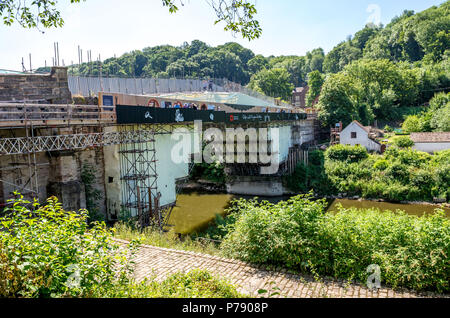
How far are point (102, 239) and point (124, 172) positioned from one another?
11281 millimetres

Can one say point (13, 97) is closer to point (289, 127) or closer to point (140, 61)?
point (289, 127)

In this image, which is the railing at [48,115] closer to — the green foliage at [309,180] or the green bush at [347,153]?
the green foliage at [309,180]

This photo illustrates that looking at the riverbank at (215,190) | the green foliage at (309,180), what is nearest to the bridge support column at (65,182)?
the riverbank at (215,190)

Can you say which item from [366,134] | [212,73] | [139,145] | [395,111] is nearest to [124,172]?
[139,145]

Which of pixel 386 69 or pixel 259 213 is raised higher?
pixel 386 69

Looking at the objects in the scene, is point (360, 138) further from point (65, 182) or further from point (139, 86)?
point (65, 182)

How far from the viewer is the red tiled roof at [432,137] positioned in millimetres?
37188

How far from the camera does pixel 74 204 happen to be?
49.4 ft

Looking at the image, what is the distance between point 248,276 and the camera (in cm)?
924

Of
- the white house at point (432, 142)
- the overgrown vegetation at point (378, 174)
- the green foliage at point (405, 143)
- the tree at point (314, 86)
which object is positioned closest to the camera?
the overgrown vegetation at point (378, 174)

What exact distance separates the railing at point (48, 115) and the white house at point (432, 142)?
35.3 meters

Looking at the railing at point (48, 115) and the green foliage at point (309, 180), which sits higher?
the railing at point (48, 115)

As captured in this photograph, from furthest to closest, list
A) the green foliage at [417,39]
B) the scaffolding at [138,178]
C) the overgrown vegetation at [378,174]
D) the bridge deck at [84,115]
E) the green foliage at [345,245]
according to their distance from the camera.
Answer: the green foliage at [417,39], the overgrown vegetation at [378,174], the scaffolding at [138,178], the bridge deck at [84,115], the green foliage at [345,245]

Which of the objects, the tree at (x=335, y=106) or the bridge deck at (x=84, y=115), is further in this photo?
the tree at (x=335, y=106)
